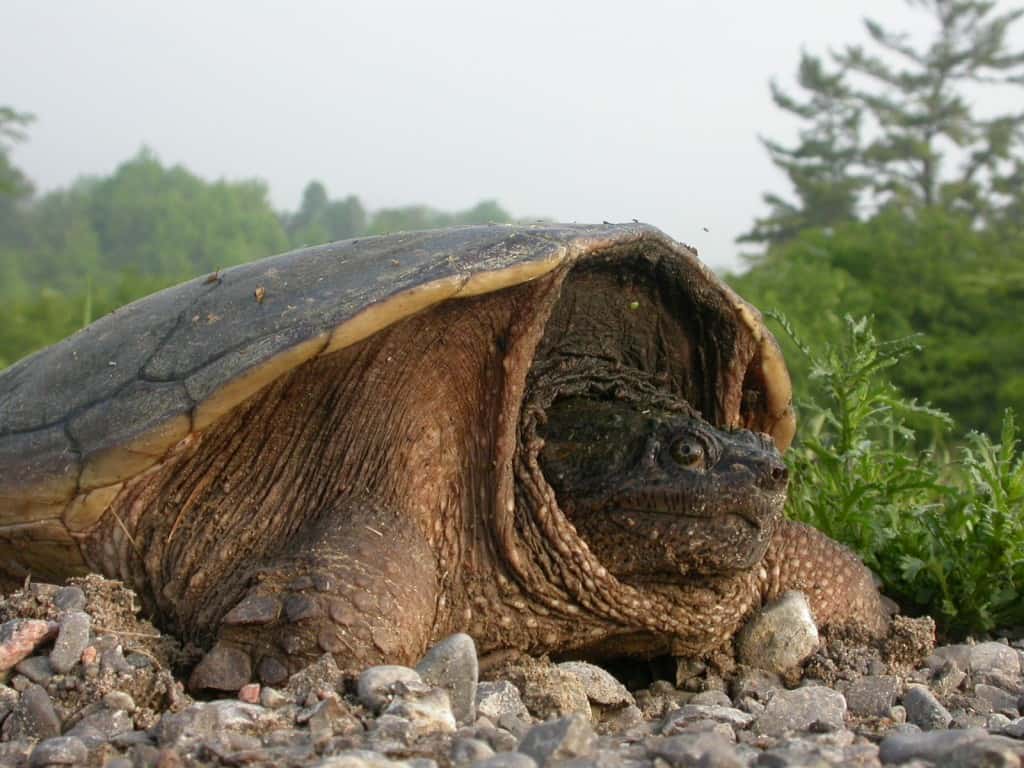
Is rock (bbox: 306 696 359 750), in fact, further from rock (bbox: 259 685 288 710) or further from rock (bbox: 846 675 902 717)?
rock (bbox: 846 675 902 717)

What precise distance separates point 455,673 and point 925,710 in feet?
3.33

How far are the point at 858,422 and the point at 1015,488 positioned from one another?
502 millimetres

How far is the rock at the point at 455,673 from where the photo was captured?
5.93 feet

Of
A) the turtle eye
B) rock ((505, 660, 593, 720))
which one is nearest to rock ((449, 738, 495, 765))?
rock ((505, 660, 593, 720))

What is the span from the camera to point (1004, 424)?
9.84ft

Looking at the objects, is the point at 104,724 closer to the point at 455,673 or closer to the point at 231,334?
the point at 455,673

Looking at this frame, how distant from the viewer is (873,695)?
2.31 metres

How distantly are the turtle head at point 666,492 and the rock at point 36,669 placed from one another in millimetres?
1168

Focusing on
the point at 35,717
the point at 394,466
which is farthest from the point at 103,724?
the point at 394,466

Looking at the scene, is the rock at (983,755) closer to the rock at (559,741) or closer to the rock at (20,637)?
the rock at (559,741)

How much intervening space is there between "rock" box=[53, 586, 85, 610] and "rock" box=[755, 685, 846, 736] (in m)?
1.32

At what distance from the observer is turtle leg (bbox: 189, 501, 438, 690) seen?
6.65 ft

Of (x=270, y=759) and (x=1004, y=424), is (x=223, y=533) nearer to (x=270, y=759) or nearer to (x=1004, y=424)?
(x=270, y=759)

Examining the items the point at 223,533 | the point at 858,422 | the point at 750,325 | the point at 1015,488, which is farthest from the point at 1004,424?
the point at 223,533
